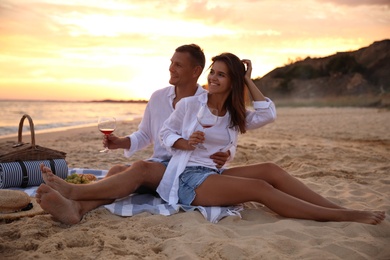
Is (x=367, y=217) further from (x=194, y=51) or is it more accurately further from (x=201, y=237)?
(x=194, y=51)

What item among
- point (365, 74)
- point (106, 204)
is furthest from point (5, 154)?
point (365, 74)

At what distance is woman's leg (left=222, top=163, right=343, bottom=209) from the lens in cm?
385

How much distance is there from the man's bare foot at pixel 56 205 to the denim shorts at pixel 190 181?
0.93 metres

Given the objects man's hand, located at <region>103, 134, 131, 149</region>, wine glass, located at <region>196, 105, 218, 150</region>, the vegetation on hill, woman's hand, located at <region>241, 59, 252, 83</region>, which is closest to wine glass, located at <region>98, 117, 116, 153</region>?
man's hand, located at <region>103, 134, 131, 149</region>

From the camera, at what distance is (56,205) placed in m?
3.35

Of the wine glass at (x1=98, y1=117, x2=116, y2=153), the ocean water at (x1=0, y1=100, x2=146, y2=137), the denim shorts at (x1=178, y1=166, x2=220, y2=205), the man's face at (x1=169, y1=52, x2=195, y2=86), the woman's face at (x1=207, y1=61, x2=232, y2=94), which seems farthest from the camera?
the ocean water at (x1=0, y1=100, x2=146, y2=137)

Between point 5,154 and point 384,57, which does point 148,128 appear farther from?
point 384,57

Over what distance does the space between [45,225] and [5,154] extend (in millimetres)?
1697

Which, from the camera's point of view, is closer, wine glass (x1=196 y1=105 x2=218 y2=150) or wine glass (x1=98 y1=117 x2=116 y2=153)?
wine glass (x1=196 y1=105 x2=218 y2=150)

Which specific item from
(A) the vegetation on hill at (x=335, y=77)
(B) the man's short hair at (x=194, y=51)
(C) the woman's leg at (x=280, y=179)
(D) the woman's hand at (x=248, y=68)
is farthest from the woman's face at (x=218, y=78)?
(A) the vegetation on hill at (x=335, y=77)

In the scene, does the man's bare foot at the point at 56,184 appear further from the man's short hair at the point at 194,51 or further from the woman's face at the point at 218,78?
the man's short hair at the point at 194,51

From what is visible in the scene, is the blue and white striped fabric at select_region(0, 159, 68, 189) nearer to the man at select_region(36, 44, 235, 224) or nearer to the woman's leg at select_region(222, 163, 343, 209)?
the man at select_region(36, 44, 235, 224)

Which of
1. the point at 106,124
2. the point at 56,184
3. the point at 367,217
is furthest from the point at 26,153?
the point at 367,217

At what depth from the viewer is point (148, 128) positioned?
186 inches
